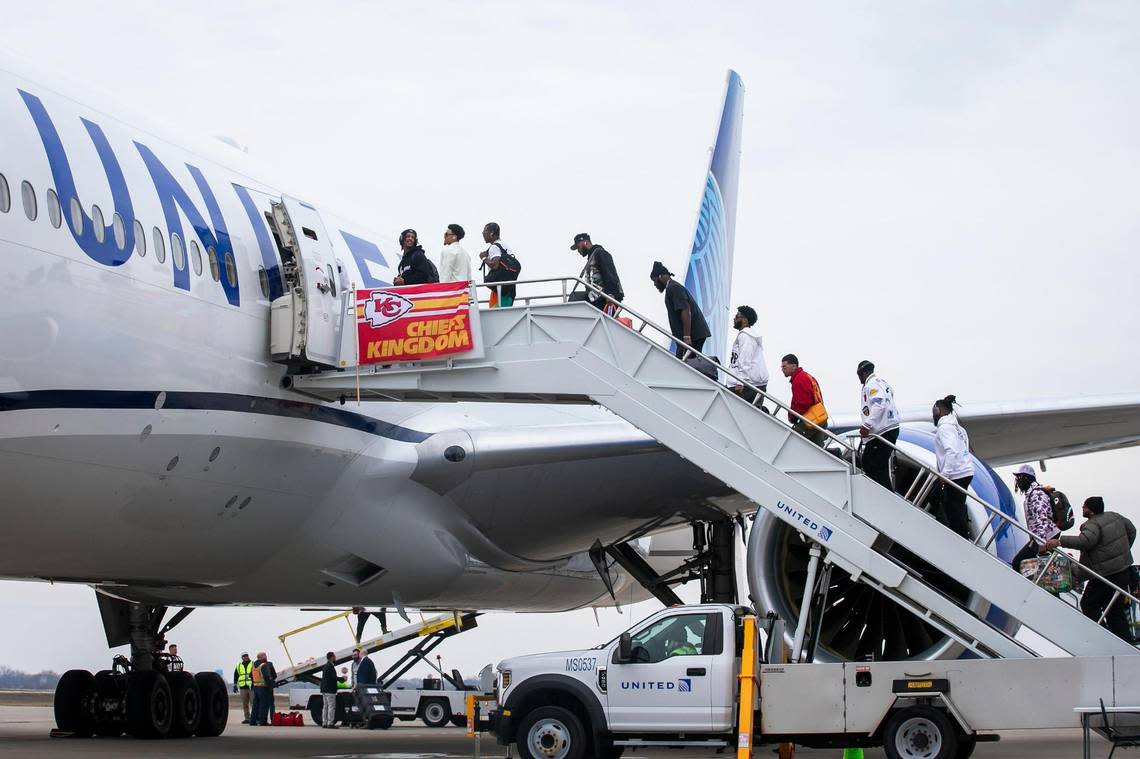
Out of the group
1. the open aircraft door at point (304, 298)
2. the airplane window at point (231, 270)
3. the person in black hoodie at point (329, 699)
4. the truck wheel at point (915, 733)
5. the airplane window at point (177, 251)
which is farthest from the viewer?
the person in black hoodie at point (329, 699)

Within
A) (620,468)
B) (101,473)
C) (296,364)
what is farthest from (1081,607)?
(101,473)

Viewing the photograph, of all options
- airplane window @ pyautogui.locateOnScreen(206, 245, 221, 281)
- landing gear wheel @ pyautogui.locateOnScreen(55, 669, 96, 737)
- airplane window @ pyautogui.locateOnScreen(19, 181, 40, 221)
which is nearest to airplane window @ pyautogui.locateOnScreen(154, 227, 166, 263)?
airplane window @ pyautogui.locateOnScreen(206, 245, 221, 281)

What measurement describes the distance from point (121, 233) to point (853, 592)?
6211 mm

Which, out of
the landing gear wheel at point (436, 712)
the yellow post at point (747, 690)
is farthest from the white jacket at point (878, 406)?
the landing gear wheel at point (436, 712)

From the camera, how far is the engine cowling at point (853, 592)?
11.3 m

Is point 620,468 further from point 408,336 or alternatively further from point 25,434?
point 25,434

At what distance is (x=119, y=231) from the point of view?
28.8 ft

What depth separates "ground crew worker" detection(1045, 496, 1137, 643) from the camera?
9984mm

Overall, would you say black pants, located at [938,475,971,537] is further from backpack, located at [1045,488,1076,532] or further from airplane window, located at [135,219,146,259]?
airplane window, located at [135,219,146,259]

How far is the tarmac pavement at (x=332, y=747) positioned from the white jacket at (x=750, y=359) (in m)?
2.77

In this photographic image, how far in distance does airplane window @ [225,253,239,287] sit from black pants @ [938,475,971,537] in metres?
5.04

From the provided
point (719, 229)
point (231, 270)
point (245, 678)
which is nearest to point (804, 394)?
point (231, 270)

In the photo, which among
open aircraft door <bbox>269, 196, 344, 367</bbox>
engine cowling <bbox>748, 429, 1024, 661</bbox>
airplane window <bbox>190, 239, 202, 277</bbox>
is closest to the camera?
airplane window <bbox>190, 239, 202, 277</bbox>

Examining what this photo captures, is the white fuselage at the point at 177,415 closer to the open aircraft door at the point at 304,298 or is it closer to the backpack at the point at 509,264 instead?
the open aircraft door at the point at 304,298
